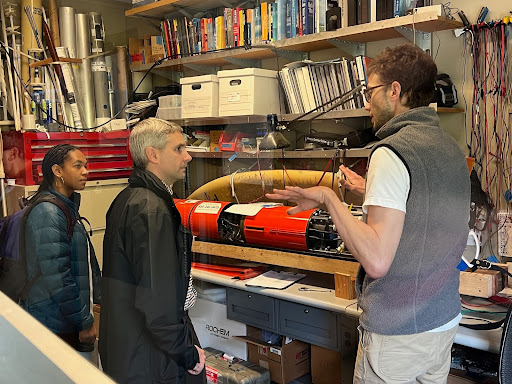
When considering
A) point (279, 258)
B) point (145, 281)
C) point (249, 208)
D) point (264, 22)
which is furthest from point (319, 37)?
point (145, 281)

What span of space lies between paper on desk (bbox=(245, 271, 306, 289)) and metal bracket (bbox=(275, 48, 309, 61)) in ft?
2.88

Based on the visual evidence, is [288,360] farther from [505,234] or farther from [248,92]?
[248,92]

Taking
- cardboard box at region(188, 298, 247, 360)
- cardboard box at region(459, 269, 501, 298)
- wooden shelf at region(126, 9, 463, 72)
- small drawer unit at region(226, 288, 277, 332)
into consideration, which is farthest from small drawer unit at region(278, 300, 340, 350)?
wooden shelf at region(126, 9, 463, 72)

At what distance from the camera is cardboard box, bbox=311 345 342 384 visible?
6.59ft

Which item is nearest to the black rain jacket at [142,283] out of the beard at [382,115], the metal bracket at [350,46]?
the beard at [382,115]

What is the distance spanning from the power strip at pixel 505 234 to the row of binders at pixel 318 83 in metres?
0.71

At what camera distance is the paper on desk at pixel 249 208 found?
1966 millimetres

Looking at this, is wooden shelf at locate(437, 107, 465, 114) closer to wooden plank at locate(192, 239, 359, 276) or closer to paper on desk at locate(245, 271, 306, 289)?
wooden plank at locate(192, 239, 359, 276)

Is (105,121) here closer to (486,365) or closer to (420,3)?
(420,3)

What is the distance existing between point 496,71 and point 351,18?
0.58 metres

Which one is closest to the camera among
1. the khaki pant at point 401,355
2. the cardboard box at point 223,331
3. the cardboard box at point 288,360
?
the khaki pant at point 401,355

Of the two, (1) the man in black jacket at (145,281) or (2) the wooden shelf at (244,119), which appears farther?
(2) the wooden shelf at (244,119)

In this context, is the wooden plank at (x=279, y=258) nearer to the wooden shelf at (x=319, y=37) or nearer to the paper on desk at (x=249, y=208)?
the paper on desk at (x=249, y=208)

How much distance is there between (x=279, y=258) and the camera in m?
2.01
